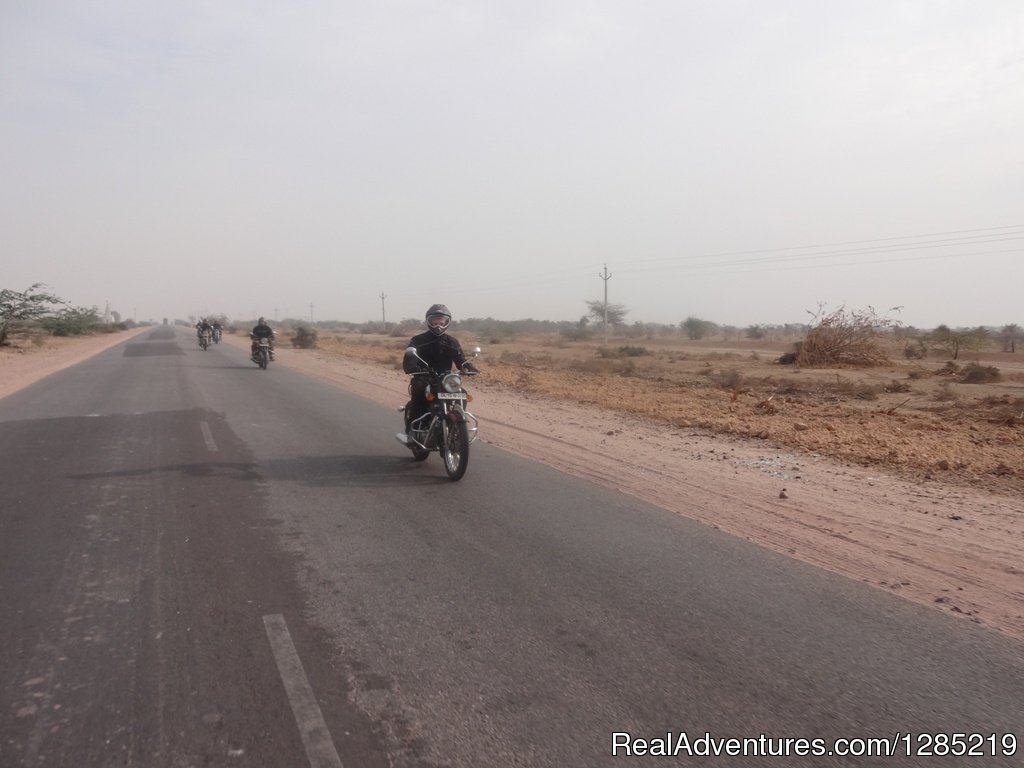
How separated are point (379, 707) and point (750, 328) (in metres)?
82.0

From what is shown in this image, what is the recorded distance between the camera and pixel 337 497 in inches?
295

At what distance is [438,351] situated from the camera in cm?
895

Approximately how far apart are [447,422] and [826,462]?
5266 millimetres

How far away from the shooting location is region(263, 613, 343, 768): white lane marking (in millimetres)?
3080

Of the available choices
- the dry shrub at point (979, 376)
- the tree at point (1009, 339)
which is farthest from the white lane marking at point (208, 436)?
the tree at point (1009, 339)

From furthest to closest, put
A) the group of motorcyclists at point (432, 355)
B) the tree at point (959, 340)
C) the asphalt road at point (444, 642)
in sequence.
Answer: the tree at point (959, 340), the group of motorcyclists at point (432, 355), the asphalt road at point (444, 642)

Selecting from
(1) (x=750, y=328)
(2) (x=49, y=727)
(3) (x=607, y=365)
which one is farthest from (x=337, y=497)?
(1) (x=750, y=328)

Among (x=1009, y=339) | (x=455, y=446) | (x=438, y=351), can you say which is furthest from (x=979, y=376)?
(x=1009, y=339)

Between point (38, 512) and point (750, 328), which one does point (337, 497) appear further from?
point (750, 328)

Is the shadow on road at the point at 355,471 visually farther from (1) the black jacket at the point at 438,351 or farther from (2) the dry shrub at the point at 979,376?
(2) the dry shrub at the point at 979,376

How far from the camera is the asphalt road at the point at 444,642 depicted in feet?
10.6

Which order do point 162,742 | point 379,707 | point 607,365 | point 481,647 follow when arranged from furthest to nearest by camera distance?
point 607,365, point 481,647, point 379,707, point 162,742

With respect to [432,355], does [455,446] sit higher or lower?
lower

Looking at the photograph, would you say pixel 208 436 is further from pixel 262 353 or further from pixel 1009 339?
pixel 1009 339
